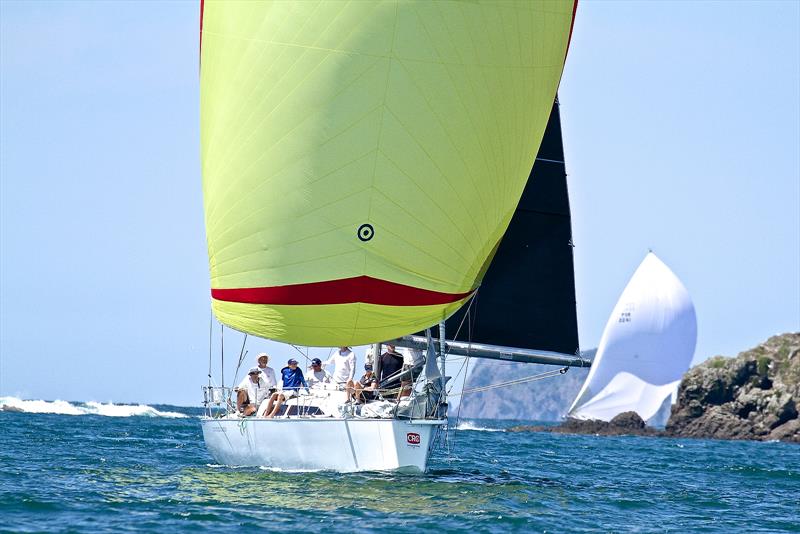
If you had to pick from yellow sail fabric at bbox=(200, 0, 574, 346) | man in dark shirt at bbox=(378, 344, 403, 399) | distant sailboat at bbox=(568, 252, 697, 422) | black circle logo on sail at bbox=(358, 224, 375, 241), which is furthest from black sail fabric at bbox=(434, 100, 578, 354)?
distant sailboat at bbox=(568, 252, 697, 422)

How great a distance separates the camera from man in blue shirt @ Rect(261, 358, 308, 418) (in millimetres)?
18828

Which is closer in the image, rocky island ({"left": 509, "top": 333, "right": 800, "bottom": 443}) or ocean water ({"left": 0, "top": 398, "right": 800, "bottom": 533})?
ocean water ({"left": 0, "top": 398, "right": 800, "bottom": 533})

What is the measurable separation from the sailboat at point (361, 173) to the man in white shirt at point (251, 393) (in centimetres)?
47

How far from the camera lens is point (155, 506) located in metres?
15.1

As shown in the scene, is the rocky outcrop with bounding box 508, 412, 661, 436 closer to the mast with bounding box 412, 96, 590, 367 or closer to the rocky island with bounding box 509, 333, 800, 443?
the rocky island with bounding box 509, 333, 800, 443

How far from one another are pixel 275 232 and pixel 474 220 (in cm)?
293

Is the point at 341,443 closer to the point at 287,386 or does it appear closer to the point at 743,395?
the point at 287,386

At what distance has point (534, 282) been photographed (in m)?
21.7

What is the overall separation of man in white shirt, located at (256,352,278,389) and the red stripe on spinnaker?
2.33 meters

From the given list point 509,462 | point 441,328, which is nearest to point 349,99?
point 441,328

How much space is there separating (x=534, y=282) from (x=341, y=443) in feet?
18.2

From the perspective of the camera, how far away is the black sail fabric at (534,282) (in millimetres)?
21391

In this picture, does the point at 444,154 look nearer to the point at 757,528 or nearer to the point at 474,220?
the point at 474,220

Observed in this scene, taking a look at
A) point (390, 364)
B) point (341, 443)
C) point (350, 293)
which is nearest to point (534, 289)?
point (390, 364)
